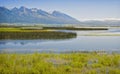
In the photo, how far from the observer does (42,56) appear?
65.0 ft

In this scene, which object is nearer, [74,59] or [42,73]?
[42,73]

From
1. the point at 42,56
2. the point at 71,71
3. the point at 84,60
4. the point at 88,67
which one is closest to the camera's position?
the point at 71,71

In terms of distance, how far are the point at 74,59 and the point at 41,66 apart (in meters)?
4.07

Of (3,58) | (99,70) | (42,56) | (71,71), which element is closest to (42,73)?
(71,71)

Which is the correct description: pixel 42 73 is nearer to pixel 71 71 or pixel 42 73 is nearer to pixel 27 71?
pixel 27 71

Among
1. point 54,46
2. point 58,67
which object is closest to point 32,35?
point 54,46

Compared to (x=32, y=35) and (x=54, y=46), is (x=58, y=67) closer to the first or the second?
(x=54, y=46)

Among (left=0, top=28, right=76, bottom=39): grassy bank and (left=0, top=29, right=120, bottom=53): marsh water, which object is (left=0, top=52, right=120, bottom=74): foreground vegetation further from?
(left=0, top=28, right=76, bottom=39): grassy bank

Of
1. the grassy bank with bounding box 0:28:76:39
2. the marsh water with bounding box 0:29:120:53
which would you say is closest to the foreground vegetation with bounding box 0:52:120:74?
the marsh water with bounding box 0:29:120:53

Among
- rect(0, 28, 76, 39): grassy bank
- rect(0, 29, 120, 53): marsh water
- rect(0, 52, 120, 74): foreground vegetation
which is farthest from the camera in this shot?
rect(0, 28, 76, 39): grassy bank

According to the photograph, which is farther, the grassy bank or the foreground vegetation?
the grassy bank

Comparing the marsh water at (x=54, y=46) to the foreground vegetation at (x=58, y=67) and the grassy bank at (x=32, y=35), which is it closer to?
the foreground vegetation at (x=58, y=67)

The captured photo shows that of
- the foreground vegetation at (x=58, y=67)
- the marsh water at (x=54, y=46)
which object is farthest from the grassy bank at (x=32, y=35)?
the foreground vegetation at (x=58, y=67)

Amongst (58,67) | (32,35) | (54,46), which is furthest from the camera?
(32,35)
